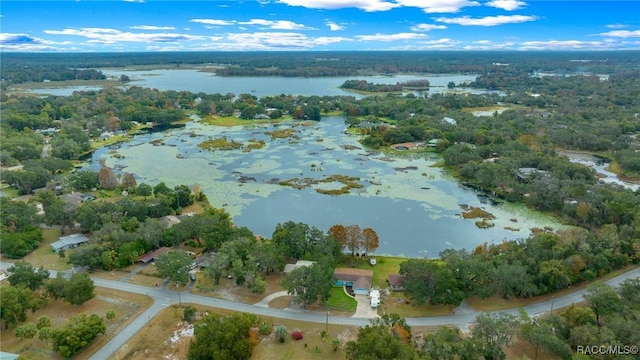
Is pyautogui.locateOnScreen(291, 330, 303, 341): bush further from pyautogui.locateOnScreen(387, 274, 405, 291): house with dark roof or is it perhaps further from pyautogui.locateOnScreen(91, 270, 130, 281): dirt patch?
pyautogui.locateOnScreen(91, 270, 130, 281): dirt patch

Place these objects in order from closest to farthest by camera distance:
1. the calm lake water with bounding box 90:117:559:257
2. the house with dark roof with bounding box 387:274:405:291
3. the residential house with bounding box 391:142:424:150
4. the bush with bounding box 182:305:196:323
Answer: the bush with bounding box 182:305:196:323 < the house with dark roof with bounding box 387:274:405:291 < the calm lake water with bounding box 90:117:559:257 < the residential house with bounding box 391:142:424:150

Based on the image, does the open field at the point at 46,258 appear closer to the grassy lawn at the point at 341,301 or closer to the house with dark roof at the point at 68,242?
the house with dark roof at the point at 68,242

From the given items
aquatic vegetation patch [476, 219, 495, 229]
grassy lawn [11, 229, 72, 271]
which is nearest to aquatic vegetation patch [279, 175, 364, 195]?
aquatic vegetation patch [476, 219, 495, 229]

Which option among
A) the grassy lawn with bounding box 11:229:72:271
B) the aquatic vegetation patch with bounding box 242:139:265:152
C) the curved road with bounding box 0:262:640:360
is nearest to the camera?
the curved road with bounding box 0:262:640:360

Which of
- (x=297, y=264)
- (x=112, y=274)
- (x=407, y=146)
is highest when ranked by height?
(x=407, y=146)

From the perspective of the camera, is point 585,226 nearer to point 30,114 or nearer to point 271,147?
point 271,147

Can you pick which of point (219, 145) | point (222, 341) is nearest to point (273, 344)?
point (222, 341)

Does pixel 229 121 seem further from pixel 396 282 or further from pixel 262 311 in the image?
pixel 262 311
